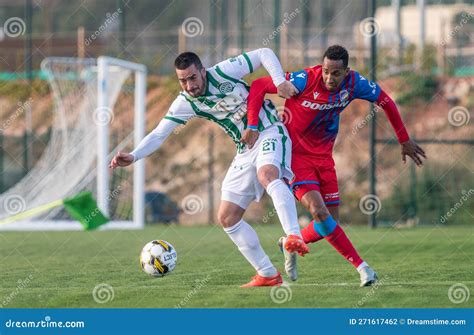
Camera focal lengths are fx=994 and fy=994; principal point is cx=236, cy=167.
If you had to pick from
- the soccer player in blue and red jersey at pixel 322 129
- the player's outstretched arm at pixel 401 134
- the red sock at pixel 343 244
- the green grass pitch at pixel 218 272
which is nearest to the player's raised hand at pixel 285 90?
the soccer player in blue and red jersey at pixel 322 129

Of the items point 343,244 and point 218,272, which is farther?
point 218,272

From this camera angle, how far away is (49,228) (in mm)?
17156

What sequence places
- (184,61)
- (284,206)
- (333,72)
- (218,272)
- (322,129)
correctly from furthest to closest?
(218,272), (322,129), (333,72), (184,61), (284,206)

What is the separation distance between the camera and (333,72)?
839 cm

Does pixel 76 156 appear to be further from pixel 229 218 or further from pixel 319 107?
pixel 229 218

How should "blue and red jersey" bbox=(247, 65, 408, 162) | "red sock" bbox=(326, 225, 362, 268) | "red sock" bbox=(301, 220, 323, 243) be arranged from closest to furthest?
"red sock" bbox=(326, 225, 362, 268) < "blue and red jersey" bbox=(247, 65, 408, 162) < "red sock" bbox=(301, 220, 323, 243)

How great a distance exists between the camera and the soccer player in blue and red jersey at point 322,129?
27.3 feet

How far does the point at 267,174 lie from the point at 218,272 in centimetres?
219

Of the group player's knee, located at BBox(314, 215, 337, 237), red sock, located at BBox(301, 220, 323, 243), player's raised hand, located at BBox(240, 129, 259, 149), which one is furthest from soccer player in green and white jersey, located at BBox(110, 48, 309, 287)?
red sock, located at BBox(301, 220, 323, 243)

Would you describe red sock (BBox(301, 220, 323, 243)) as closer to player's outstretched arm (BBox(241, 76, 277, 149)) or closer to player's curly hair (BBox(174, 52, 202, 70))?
player's outstretched arm (BBox(241, 76, 277, 149))

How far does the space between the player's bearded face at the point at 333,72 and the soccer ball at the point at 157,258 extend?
6.89 ft

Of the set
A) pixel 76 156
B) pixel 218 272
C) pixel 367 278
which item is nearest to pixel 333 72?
pixel 367 278

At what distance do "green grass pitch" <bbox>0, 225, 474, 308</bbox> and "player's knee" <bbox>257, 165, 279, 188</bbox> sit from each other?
2.83ft

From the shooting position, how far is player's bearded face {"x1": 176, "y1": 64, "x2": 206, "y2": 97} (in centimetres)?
809
